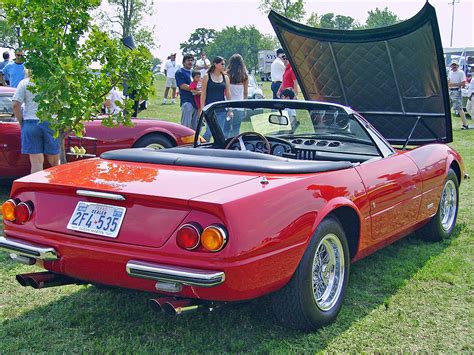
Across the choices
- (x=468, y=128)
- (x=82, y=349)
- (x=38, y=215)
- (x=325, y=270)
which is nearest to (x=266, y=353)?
(x=325, y=270)

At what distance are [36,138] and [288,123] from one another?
2.91 meters

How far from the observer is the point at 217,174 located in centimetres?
331

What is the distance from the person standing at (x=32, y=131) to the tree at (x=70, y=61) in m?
0.48

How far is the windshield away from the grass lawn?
1.04 meters

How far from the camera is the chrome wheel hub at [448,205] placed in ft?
17.2

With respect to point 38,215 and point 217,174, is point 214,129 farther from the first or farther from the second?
point 38,215

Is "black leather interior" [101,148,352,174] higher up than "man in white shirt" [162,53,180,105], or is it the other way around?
"man in white shirt" [162,53,180,105]

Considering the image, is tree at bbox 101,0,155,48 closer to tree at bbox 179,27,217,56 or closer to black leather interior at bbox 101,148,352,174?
black leather interior at bbox 101,148,352,174

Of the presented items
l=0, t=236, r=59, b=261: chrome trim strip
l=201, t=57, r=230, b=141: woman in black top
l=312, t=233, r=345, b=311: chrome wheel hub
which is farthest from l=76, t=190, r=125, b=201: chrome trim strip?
l=201, t=57, r=230, b=141: woman in black top

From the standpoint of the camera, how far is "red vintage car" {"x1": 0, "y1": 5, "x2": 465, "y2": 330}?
9.20 ft

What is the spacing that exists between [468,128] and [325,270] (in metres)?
12.9

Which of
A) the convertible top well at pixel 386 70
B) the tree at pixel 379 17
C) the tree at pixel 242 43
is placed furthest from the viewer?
the tree at pixel 379 17

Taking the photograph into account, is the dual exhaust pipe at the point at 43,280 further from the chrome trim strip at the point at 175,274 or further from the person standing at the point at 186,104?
the person standing at the point at 186,104

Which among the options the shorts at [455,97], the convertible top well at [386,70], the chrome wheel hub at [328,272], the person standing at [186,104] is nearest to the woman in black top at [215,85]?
the person standing at [186,104]
